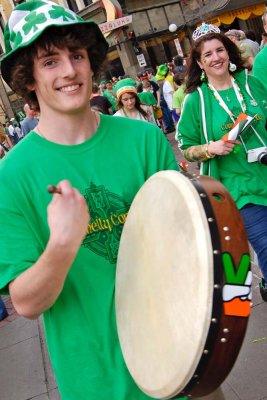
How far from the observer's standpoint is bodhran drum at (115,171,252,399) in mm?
1022

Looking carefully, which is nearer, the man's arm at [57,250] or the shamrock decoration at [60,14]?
the man's arm at [57,250]

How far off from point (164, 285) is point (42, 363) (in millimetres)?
2582

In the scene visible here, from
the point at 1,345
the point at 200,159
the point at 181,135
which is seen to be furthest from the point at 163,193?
the point at 1,345

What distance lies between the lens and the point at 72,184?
143cm

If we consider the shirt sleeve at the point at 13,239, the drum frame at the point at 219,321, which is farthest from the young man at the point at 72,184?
the drum frame at the point at 219,321

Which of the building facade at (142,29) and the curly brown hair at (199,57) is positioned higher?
the building facade at (142,29)

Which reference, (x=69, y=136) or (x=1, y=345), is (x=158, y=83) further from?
(x=69, y=136)

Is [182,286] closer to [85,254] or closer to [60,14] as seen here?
[85,254]

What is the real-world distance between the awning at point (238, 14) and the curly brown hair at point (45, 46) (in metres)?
16.9

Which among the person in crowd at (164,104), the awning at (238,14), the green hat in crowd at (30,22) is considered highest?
the awning at (238,14)

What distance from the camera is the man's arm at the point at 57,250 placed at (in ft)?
3.56

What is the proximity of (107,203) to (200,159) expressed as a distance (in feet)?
4.52

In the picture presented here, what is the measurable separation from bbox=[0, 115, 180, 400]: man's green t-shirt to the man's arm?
171 mm

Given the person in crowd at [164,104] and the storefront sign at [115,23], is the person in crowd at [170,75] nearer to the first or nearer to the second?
the person in crowd at [164,104]
